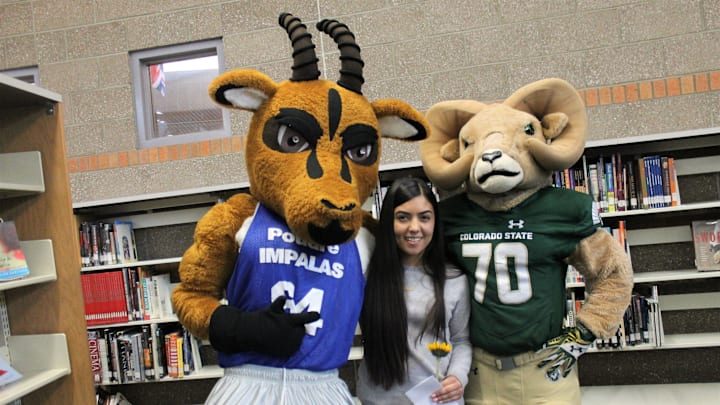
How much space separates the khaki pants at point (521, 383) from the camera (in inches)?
53.6

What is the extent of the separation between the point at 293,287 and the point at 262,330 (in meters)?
0.13

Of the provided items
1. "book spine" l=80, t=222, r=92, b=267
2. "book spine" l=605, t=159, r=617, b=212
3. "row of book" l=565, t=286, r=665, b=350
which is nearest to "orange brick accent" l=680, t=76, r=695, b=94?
"book spine" l=605, t=159, r=617, b=212

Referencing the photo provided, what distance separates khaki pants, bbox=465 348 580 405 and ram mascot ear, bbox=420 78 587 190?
0.52m

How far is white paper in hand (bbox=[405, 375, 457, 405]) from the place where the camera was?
130cm

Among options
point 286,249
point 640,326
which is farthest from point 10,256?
point 640,326

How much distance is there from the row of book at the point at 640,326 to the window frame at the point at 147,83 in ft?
7.78

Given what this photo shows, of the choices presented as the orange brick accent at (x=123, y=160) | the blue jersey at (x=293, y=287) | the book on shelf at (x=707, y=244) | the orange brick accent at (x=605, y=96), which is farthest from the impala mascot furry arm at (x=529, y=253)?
the orange brick accent at (x=123, y=160)

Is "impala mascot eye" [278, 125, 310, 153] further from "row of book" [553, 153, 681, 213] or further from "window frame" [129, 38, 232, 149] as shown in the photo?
"window frame" [129, 38, 232, 149]

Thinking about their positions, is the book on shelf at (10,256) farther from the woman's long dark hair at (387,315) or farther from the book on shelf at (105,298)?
the woman's long dark hair at (387,315)

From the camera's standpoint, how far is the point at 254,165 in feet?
3.77

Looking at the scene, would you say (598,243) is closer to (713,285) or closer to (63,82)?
(713,285)

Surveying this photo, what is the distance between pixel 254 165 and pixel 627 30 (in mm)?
2516

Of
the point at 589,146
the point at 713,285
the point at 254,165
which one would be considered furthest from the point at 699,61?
the point at 254,165

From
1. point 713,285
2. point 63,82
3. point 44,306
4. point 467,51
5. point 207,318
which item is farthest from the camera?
point 63,82
